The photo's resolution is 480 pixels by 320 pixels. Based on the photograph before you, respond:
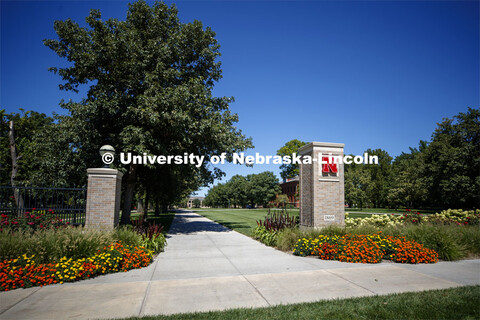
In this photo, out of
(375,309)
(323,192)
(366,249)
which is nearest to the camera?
(375,309)

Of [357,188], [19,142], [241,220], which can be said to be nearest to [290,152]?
[357,188]

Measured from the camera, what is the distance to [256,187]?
7750 cm

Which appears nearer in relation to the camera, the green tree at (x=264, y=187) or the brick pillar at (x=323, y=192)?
the brick pillar at (x=323, y=192)

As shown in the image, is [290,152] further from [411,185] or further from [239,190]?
[239,190]

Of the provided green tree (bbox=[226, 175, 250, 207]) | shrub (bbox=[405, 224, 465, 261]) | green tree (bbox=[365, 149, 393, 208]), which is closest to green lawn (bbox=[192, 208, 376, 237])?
shrub (bbox=[405, 224, 465, 261])

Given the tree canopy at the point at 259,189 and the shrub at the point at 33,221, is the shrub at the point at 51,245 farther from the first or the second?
the tree canopy at the point at 259,189

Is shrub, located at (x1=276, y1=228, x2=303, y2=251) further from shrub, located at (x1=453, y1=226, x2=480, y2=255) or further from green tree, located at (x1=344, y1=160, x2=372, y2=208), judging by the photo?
green tree, located at (x1=344, y1=160, x2=372, y2=208)

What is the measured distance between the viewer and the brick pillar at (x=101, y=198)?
9.85 metres

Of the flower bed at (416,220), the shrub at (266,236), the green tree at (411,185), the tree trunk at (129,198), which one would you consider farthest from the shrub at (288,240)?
the green tree at (411,185)

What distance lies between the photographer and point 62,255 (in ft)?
22.4

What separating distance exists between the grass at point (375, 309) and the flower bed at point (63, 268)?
129 inches

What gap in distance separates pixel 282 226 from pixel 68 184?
1246cm

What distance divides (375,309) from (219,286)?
10.1 ft

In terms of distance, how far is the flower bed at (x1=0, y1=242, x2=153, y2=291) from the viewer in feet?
19.4
